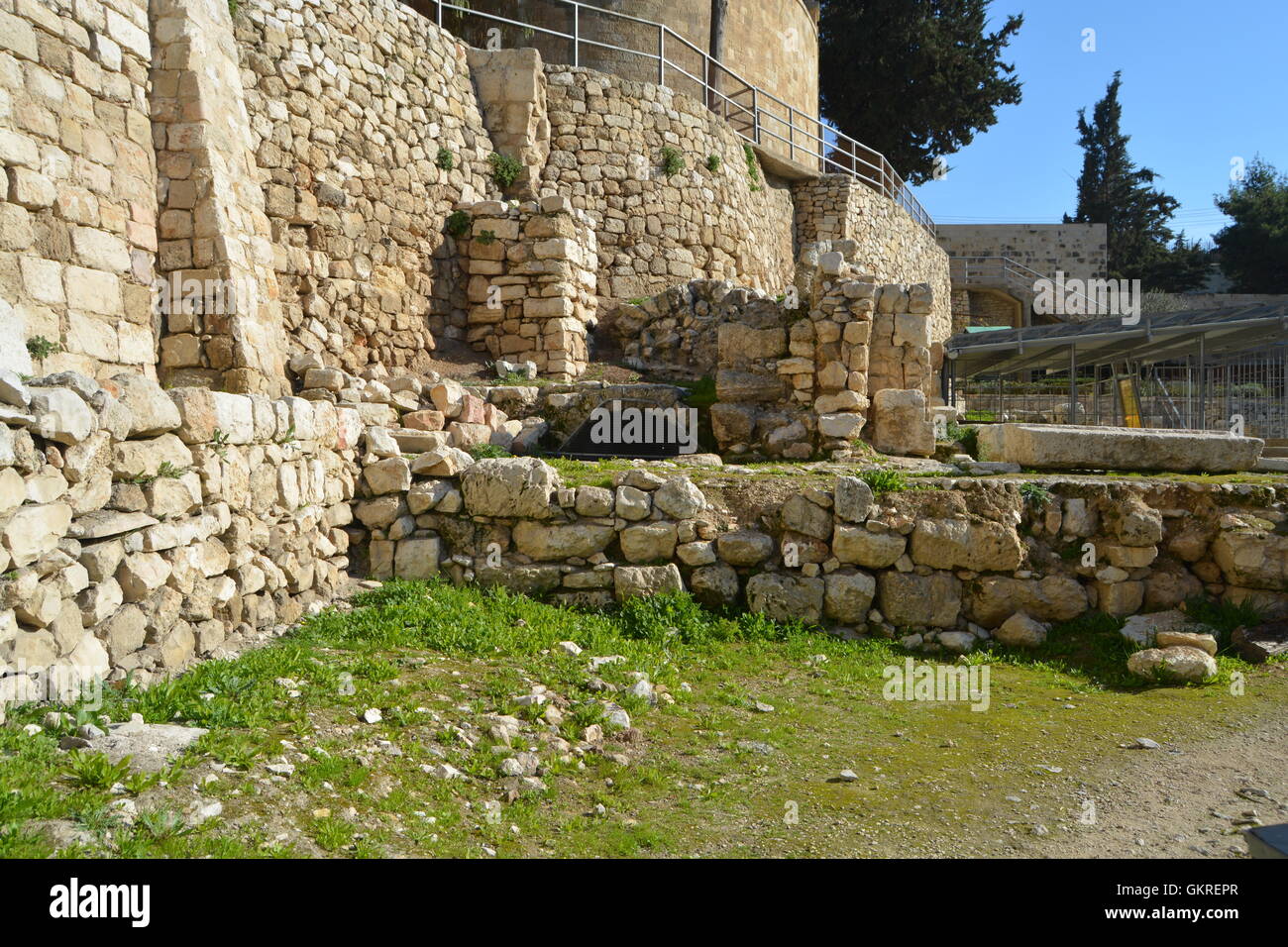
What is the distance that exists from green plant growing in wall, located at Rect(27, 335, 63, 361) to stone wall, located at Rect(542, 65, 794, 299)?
974cm

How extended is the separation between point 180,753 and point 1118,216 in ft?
152

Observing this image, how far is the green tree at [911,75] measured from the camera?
98.2 ft

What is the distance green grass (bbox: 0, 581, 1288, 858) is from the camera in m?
3.65

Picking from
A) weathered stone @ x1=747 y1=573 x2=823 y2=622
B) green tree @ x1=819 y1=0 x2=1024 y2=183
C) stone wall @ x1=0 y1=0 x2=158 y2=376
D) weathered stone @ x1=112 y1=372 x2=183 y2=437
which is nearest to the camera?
weathered stone @ x1=112 y1=372 x2=183 y2=437

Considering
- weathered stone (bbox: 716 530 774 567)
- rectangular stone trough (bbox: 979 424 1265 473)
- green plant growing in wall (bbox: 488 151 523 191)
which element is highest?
green plant growing in wall (bbox: 488 151 523 191)

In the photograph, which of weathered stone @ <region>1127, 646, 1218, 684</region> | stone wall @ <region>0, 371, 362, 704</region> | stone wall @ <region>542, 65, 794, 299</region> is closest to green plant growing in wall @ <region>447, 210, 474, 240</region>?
stone wall @ <region>542, 65, 794, 299</region>

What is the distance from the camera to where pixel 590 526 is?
7348mm

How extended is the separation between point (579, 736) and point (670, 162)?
14.1m

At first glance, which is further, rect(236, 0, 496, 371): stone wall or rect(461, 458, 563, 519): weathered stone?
rect(236, 0, 496, 371): stone wall

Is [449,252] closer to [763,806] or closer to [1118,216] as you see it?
[763,806]

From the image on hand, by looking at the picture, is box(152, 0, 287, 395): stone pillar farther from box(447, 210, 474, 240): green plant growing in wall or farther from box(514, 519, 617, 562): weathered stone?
box(447, 210, 474, 240): green plant growing in wall

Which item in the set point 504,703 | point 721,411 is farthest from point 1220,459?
point 504,703

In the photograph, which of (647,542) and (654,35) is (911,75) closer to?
(654,35)

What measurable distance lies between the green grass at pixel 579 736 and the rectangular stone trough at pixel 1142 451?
69.8 inches
